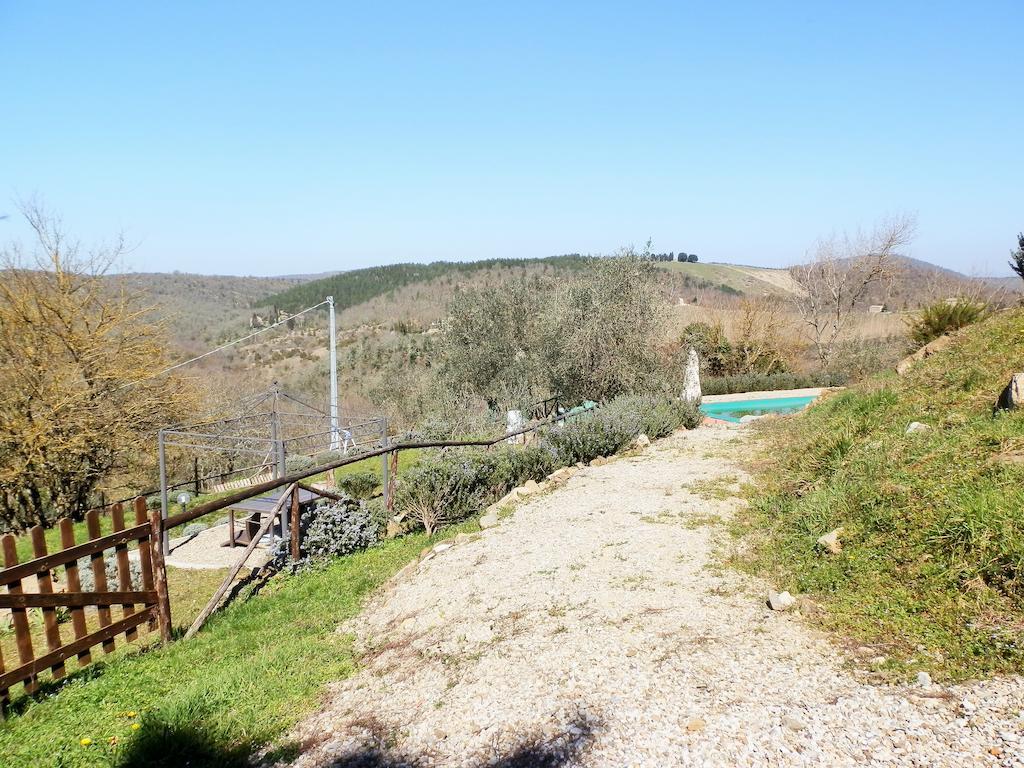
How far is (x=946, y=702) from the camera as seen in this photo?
2.74 metres

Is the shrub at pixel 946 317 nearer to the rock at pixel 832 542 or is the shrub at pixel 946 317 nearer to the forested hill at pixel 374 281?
the rock at pixel 832 542

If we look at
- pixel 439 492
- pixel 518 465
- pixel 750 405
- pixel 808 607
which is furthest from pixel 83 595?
pixel 750 405

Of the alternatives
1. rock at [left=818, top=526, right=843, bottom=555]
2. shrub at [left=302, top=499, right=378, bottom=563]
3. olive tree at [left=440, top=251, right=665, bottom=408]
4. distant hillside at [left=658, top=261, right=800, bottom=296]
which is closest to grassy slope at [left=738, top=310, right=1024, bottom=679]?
rock at [left=818, top=526, right=843, bottom=555]

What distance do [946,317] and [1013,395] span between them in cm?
908

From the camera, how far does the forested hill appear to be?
66.9 meters

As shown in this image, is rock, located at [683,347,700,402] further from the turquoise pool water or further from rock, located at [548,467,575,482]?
rock, located at [548,467,575,482]

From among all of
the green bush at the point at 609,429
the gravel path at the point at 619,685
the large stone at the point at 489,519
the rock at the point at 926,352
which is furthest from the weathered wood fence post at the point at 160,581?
the rock at the point at 926,352

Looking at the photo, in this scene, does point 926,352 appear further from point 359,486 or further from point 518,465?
point 359,486

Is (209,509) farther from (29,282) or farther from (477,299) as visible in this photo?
(477,299)

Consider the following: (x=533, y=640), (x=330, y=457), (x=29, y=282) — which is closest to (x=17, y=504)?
(x=29, y=282)

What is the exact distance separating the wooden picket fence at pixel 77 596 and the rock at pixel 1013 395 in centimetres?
767

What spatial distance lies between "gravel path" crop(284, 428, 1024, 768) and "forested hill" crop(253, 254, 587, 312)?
6018 centimetres

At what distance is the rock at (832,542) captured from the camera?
15.0 ft

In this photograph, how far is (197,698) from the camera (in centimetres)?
361
